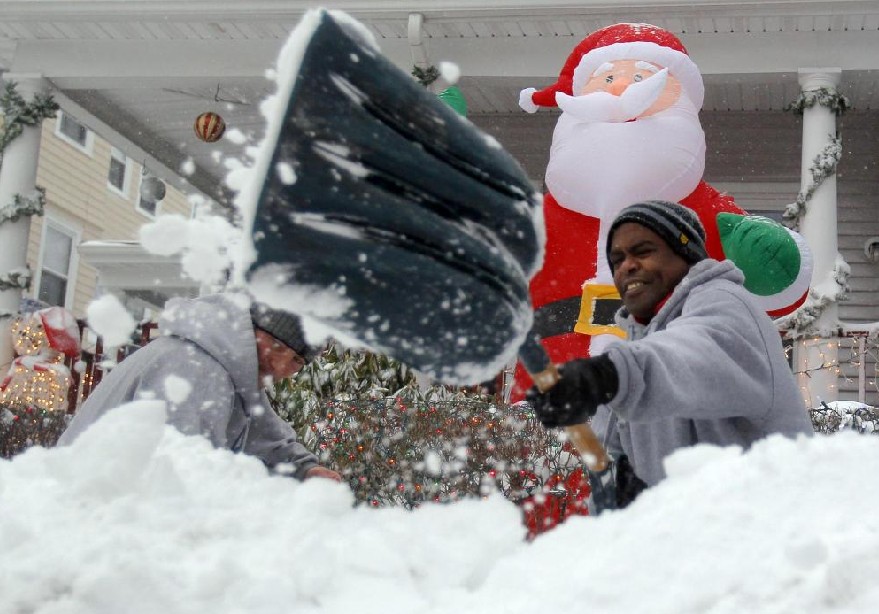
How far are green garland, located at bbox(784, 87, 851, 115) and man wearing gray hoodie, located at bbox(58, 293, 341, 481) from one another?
20.6ft

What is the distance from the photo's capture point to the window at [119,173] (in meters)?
20.1

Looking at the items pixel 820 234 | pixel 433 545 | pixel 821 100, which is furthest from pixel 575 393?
pixel 821 100

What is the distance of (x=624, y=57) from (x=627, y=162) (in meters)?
0.68

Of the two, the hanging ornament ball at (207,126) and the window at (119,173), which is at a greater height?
the window at (119,173)

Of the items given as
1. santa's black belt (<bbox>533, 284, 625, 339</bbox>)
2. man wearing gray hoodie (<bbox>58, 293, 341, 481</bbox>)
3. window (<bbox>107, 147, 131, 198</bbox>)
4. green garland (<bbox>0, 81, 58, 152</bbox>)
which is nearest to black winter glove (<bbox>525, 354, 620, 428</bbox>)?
man wearing gray hoodie (<bbox>58, 293, 341, 481</bbox>)

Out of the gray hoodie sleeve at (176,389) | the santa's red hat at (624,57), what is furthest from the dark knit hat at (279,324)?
the santa's red hat at (624,57)

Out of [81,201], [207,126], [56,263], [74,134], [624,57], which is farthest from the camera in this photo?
[81,201]

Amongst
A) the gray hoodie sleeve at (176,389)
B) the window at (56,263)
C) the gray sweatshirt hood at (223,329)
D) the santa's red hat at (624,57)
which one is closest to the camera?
the gray hoodie sleeve at (176,389)

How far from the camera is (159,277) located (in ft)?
44.3

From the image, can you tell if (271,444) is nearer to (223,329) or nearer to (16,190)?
(223,329)

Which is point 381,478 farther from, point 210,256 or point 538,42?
point 538,42

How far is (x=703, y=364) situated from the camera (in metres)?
1.80

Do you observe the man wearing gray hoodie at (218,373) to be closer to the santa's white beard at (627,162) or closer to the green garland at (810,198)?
the santa's white beard at (627,162)

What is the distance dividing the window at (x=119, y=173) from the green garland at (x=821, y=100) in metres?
15.4
